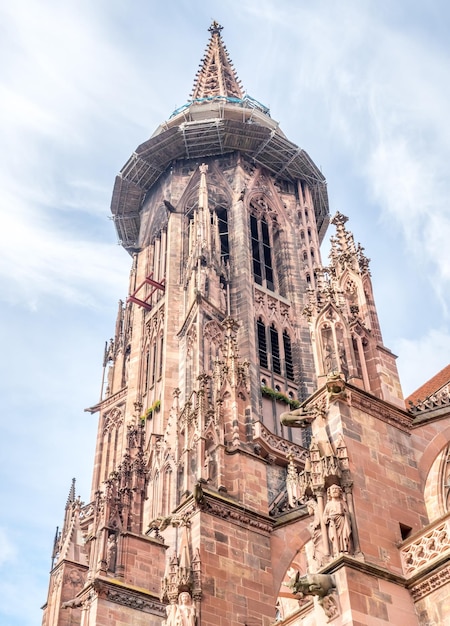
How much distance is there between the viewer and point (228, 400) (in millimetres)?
21141

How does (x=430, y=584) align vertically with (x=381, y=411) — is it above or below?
below

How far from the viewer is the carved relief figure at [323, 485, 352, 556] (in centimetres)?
1193

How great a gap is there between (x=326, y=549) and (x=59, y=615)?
14665 mm

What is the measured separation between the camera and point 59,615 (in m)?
24.3

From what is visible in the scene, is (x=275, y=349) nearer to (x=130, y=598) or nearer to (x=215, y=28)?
(x=130, y=598)

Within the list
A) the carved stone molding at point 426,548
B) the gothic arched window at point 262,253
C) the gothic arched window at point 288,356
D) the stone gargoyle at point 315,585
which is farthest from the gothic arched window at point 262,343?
the stone gargoyle at point 315,585

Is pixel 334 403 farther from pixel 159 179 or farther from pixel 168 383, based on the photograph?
pixel 159 179

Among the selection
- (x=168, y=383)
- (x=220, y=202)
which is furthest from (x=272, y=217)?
(x=168, y=383)

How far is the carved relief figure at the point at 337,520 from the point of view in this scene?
39.1 ft

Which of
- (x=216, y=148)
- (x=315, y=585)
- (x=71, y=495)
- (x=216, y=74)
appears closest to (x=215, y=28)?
(x=216, y=74)

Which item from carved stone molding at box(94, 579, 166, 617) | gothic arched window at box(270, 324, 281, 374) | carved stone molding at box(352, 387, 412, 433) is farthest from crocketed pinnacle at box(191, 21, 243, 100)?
carved stone molding at box(352, 387, 412, 433)

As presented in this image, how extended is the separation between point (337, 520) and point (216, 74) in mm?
40293

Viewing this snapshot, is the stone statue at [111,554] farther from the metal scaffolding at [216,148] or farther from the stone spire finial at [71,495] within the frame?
the metal scaffolding at [216,148]

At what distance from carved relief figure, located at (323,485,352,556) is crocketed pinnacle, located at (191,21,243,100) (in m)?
35.6
